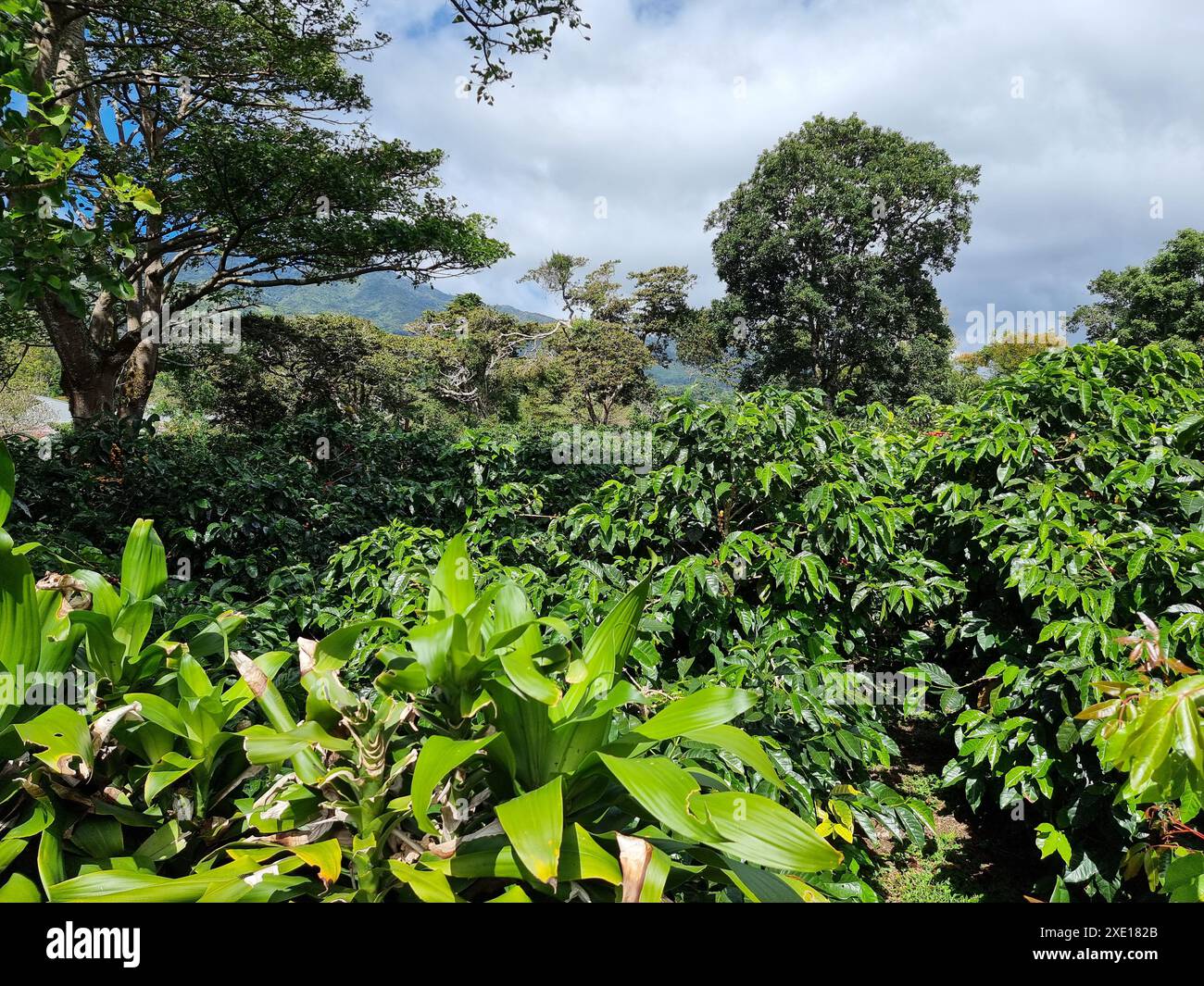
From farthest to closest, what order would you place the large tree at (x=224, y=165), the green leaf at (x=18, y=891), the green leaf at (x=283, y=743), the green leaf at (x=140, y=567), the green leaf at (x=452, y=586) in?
the large tree at (x=224, y=165), the green leaf at (x=140, y=567), the green leaf at (x=452, y=586), the green leaf at (x=283, y=743), the green leaf at (x=18, y=891)

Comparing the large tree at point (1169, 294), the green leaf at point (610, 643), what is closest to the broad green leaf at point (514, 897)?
the green leaf at point (610, 643)

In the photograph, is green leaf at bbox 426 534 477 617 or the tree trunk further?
the tree trunk

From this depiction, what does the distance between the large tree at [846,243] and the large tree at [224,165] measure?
14937 mm

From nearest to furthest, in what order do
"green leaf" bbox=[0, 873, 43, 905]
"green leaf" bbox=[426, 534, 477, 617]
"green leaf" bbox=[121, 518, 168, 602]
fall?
"green leaf" bbox=[0, 873, 43, 905], "green leaf" bbox=[426, 534, 477, 617], "green leaf" bbox=[121, 518, 168, 602]

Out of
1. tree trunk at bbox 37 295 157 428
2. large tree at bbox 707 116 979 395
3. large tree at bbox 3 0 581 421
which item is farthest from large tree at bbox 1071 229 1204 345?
tree trunk at bbox 37 295 157 428

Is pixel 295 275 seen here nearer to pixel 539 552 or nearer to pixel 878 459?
pixel 539 552

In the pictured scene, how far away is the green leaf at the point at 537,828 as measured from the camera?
32.5 inches

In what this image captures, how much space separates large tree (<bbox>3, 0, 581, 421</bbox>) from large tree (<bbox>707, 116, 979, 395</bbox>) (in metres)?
14.9

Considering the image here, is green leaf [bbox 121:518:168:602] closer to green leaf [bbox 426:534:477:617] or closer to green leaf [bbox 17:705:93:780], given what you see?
green leaf [bbox 17:705:93:780]

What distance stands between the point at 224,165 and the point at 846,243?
20.4 m

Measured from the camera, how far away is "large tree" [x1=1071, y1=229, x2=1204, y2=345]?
2097 cm

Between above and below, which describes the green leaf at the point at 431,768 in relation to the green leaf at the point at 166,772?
above

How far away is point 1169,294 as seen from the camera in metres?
21.7

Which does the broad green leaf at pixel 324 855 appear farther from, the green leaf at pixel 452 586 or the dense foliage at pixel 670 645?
the green leaf at pixel 452 586
